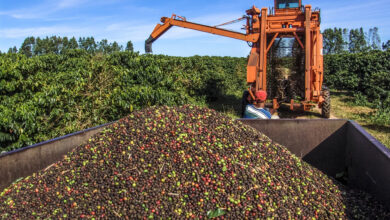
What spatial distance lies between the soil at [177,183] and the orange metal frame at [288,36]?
4757 millimetres

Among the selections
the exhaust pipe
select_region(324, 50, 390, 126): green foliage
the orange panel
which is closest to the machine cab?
the orange panel

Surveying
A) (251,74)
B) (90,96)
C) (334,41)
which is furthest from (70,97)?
(334,41)

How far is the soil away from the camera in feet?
7.56

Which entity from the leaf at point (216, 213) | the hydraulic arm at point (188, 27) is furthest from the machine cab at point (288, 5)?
the leaf at point (216, 213)

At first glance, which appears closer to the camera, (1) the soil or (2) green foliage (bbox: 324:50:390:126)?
(1) the soil

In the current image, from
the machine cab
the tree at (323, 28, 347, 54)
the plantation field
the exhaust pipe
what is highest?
the tree at (323, 28, 347, 54)

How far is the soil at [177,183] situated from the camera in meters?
2.30

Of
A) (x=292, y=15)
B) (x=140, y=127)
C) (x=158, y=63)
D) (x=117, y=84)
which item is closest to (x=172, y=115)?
(x=140, y=127)

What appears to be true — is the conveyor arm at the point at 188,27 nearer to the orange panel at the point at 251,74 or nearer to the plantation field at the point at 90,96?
the orange panel at the point at 251,74

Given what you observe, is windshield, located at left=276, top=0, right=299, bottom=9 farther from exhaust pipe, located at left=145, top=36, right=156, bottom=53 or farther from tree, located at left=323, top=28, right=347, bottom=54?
tree, located at left=323, top=28, right=347, bottom=54

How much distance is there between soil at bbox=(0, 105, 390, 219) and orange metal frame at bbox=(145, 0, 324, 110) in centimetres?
476

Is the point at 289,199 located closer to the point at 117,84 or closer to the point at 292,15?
the point at 117,84

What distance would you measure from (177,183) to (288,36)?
21.2ft

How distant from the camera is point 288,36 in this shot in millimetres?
7812
